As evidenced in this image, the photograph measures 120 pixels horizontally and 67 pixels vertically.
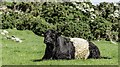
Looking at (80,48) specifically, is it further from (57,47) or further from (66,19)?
(66,19)

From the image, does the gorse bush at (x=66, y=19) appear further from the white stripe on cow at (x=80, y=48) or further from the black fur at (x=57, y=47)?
the black fur at (x=57, y=47)

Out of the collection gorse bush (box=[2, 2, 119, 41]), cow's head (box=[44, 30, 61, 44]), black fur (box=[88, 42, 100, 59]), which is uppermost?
cow's head (box=[44, 30, 61, 44])

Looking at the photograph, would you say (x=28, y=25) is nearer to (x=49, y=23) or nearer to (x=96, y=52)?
(x=49, y=23)

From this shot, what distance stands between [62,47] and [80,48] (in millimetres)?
1289

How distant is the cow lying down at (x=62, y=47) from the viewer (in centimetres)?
2153

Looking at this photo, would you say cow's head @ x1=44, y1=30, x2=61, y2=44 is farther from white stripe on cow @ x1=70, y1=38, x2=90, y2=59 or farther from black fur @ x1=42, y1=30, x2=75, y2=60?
white stripe on cow @ x1=70, y1=38, x2=90, y2=59

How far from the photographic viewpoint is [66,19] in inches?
1927

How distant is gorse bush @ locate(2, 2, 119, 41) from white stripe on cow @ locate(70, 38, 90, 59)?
60.5 feet

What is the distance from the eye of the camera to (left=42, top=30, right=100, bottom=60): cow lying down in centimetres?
2153

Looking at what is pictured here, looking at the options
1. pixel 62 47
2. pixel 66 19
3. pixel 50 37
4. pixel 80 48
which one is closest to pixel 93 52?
pixel 80 48

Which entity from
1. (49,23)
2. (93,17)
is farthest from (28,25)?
(93,17)

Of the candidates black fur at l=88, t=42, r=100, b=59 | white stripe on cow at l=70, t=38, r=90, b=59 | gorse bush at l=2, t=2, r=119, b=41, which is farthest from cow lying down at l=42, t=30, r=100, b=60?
gorse bush at l=2, t=2, r=119, b=41

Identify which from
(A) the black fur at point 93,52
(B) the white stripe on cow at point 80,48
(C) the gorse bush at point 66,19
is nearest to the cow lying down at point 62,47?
(B) the white stripe on cow at point 80,48

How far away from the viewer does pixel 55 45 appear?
71.2 feet
